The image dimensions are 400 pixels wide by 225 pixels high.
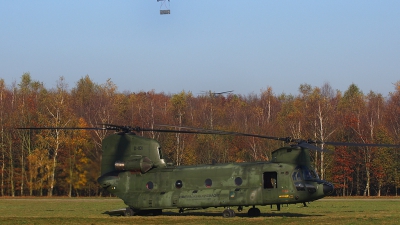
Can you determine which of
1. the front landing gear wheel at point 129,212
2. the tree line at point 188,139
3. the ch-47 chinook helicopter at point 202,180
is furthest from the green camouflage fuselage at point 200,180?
the tree line at point 188,139

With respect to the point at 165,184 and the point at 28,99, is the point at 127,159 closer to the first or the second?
the point at 165,184

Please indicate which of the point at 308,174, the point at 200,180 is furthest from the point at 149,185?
the point at 308,174

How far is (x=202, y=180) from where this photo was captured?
99.5 feet

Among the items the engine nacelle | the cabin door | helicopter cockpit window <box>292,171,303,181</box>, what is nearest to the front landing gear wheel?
the engine nacelle

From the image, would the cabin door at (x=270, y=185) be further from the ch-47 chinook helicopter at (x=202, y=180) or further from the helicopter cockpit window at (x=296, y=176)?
the helicopter cockpit window at (x=296, y=176)

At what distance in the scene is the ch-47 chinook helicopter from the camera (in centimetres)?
2897

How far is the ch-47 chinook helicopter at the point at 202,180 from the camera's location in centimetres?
2897

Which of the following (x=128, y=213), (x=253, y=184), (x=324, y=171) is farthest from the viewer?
(x=324, y=171)

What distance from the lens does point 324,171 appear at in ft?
229

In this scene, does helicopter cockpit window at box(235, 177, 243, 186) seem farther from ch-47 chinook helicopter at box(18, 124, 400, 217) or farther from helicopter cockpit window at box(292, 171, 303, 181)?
helicopter cockpit window at box(292, 171, 303, 181)

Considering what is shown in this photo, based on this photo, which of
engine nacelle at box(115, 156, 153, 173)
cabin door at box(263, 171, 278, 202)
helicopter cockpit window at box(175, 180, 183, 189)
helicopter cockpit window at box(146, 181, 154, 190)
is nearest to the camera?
cabin door at box(263, 171, 278, 202)

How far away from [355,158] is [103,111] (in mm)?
30129

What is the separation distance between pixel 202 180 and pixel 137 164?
11.8 feet

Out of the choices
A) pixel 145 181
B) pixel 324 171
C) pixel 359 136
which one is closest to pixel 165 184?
pixel 145 181
